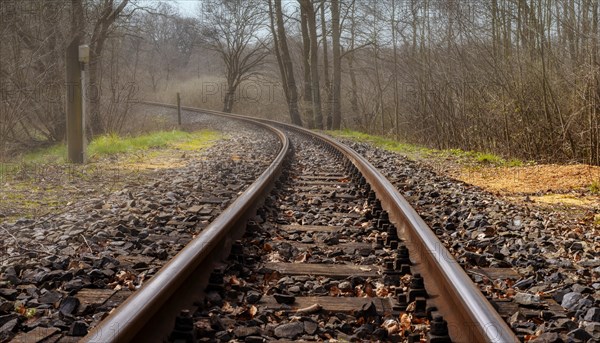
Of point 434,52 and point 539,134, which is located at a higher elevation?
point 434,52

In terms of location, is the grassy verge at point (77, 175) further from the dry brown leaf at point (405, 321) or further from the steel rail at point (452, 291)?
the dry brown leaf at point (405, 321)

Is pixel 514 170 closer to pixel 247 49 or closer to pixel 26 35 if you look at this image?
pixel 26 35

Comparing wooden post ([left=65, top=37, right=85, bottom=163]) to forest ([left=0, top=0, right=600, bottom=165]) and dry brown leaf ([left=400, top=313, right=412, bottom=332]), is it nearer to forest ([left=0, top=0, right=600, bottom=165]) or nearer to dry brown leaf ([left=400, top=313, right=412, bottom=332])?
forest ([left=0, top=0, right=600, bottom=165])

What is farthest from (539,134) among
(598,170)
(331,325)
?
(331,325)

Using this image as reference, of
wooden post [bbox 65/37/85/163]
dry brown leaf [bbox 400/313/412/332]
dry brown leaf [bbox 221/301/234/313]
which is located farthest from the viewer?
wooden post [bbox 65/37/85/163]

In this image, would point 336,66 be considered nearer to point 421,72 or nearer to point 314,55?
point 314,55

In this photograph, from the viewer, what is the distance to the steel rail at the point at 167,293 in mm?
2215

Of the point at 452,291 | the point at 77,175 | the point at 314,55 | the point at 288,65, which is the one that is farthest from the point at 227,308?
the point at 288,65

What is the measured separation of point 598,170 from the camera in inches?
336

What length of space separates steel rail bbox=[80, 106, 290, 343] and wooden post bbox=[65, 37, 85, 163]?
624 cm

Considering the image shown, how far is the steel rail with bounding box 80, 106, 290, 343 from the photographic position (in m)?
2.21

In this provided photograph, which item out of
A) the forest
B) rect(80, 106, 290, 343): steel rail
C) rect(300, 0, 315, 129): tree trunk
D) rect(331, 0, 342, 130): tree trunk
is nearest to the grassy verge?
the forest

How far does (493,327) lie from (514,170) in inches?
322

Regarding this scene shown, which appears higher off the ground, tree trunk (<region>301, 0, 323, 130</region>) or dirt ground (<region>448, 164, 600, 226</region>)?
tree trunk (<region>301, 0, 323, 130</region>)
